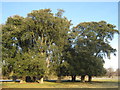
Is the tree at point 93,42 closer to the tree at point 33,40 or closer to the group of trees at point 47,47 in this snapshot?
the group of trees at point 47,47

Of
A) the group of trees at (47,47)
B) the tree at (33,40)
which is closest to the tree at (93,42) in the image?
the group of trees at (47,47)

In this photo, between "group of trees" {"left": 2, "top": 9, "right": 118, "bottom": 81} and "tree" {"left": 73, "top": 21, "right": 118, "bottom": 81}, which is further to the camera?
"tree" {"left": 73, "top": 21, "right": 118, "bottom": 81}

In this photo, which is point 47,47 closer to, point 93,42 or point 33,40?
point 33,40

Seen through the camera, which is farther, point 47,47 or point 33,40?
point 33,40

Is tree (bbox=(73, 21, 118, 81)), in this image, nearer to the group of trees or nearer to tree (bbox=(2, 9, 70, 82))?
the group of trees

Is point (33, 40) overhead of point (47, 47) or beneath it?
overhead

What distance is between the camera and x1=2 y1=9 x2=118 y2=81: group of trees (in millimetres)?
21734

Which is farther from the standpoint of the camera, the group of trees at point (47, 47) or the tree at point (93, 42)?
the tree at point (93, 42)

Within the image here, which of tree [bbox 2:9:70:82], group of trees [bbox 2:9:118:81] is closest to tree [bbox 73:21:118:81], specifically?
group of trees [bbox 2:9:118:81]

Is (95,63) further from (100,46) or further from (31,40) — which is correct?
(31,40)

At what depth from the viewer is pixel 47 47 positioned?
75.5 ft

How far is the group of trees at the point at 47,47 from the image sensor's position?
71.3ft

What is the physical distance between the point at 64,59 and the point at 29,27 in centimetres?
681

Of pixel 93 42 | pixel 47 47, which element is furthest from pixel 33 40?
pixel 93 42
